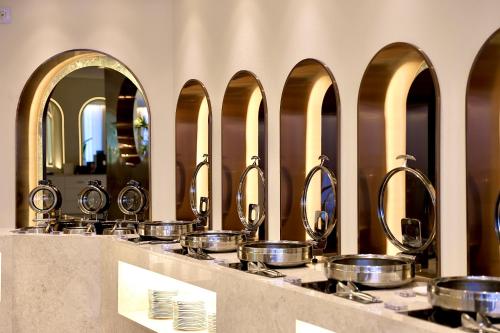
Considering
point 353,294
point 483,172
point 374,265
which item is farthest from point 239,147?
point 353,294

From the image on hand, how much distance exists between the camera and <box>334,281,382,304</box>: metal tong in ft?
8.24

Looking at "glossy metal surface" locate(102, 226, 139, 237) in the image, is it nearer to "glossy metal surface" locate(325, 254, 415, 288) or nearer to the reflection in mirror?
the reflection in mirror

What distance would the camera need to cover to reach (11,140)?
6.16m

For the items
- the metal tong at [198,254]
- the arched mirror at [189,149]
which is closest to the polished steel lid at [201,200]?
the arched mirror at [189,149]

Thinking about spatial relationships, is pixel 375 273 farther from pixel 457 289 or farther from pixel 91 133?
pixel 91 133

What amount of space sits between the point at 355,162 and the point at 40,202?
125 inches

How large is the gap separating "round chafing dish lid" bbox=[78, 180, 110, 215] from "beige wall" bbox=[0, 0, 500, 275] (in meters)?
0.38

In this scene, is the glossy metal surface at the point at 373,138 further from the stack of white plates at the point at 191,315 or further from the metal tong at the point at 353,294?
the metal tong at the point at 353,294

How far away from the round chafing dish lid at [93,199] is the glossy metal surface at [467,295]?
3.86 meters

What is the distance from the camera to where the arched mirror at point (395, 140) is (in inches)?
143

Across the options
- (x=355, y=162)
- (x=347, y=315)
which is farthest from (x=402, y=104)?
(x=347, y=315)

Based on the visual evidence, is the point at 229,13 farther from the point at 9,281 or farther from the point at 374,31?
the point at 9,281

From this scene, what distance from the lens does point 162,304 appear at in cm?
402

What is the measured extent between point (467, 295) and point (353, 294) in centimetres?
50
